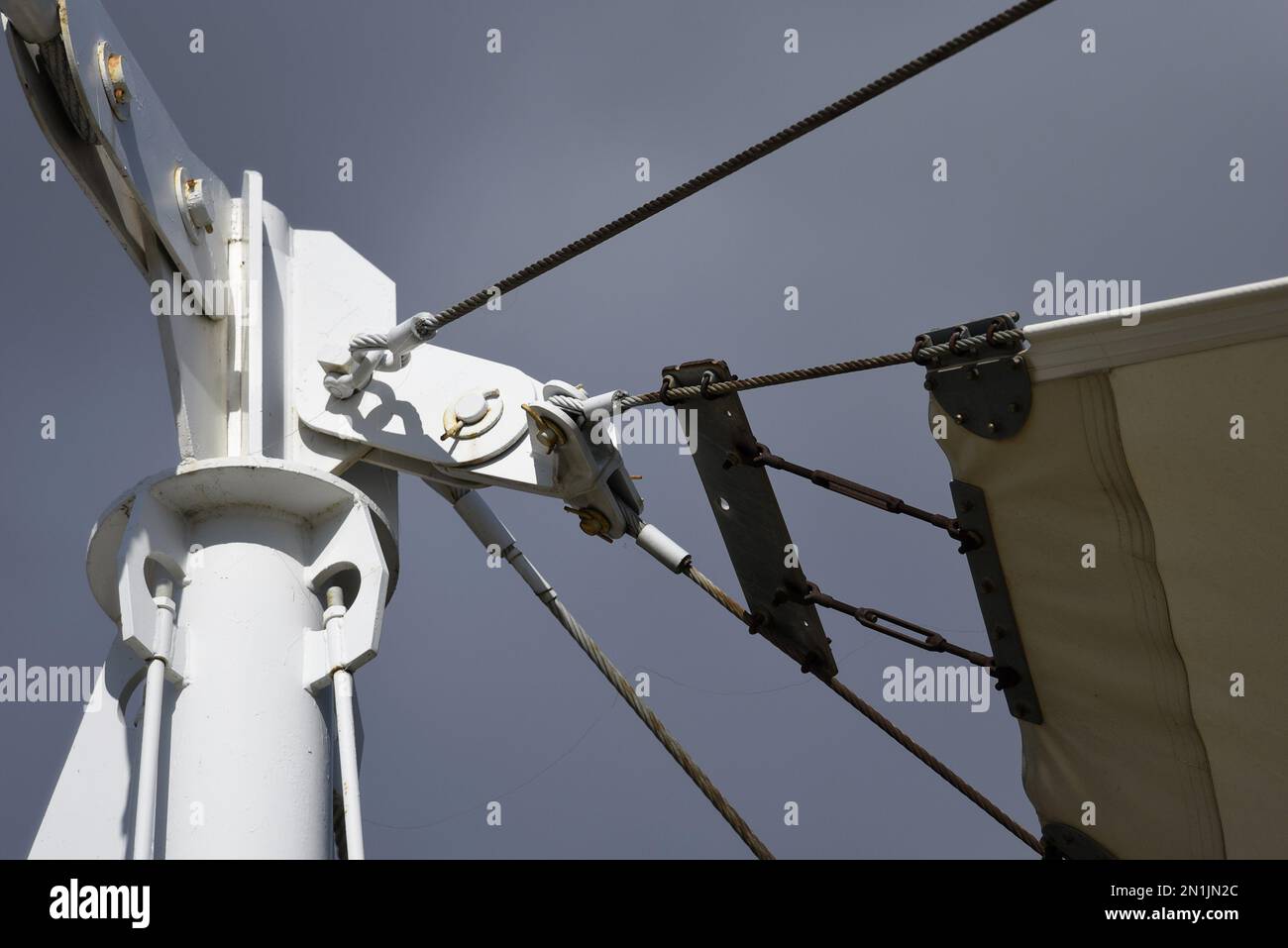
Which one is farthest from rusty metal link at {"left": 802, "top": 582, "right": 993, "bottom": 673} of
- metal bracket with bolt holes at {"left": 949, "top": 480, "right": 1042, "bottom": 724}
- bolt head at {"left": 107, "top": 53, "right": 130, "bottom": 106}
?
bolt head at {"left": 107, "top": 53, "right": 130, "bottom": 106}

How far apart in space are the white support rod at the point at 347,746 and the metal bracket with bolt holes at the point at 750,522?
1.52m

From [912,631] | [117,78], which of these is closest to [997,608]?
[912,631]

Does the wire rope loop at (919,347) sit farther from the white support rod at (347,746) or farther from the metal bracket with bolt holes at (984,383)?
the white support rod at (347,746)

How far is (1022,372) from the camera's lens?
5.87 m

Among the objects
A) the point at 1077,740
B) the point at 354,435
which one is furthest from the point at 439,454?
the point at 1077,740

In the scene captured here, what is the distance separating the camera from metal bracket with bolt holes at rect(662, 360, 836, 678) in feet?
21.1

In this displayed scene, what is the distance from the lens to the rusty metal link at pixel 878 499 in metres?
6.20

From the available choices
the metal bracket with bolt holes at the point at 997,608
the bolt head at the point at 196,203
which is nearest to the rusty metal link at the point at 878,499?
the metal bracket with bolt holes at the point at 997,608

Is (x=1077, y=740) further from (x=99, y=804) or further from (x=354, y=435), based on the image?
(x=99, y=804)

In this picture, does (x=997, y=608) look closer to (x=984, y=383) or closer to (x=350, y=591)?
(x=984, y=383)

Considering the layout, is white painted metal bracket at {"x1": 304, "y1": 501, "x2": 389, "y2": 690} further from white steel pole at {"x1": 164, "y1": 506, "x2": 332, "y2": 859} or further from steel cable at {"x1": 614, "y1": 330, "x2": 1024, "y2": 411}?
steel cable at {"x1": 614, "y1": 330, "x2": 1024, "y2": 411}

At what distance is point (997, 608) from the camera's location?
6312 mm

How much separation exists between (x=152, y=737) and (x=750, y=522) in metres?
2.38

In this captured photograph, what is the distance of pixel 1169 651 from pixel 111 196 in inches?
152
